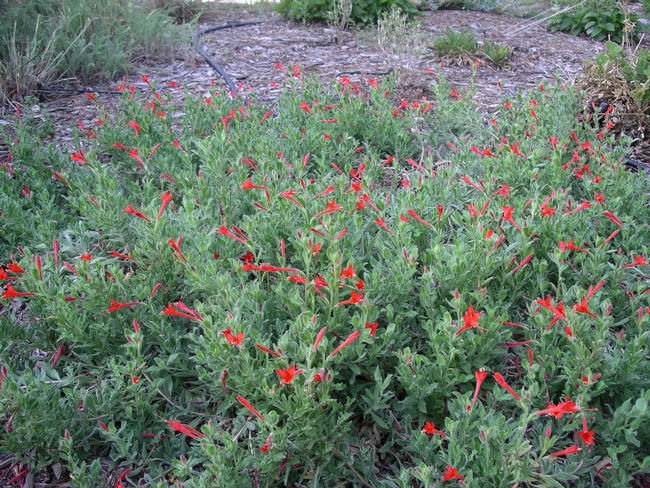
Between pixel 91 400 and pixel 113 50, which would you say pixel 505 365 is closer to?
pixel 91 400

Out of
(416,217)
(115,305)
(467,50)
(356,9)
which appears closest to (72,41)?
(356,9)

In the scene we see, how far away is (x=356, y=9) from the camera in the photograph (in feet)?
25.5

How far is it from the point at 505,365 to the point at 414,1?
8091 millimetres

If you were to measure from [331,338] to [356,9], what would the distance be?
682 centimetres

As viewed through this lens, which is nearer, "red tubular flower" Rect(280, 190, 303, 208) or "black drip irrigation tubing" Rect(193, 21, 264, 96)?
"red tubular flower" Rect(280, 190, 303, 208)

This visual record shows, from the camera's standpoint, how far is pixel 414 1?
8961mm

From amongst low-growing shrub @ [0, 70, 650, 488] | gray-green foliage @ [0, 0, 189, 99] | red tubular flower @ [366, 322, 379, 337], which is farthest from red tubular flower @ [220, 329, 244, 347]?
gray-green foliage @ [0, 0, 189, 99]

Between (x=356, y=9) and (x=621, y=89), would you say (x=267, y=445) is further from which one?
(x=356, y=9)

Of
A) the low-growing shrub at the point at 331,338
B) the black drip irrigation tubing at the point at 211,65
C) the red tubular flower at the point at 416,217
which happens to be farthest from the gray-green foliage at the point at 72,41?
the red tubular flower at the point at 416,217

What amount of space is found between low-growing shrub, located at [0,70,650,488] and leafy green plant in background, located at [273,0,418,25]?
17.4 ft

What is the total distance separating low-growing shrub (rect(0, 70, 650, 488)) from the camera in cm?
178

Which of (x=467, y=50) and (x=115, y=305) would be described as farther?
(x=467, y=50)

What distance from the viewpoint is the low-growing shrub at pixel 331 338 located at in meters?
1.78

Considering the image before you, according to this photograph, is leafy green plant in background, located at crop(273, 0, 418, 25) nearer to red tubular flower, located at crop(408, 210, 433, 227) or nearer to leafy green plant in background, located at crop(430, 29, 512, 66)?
leafy green plant in background, located at crop(430, 29, 512, 66)
